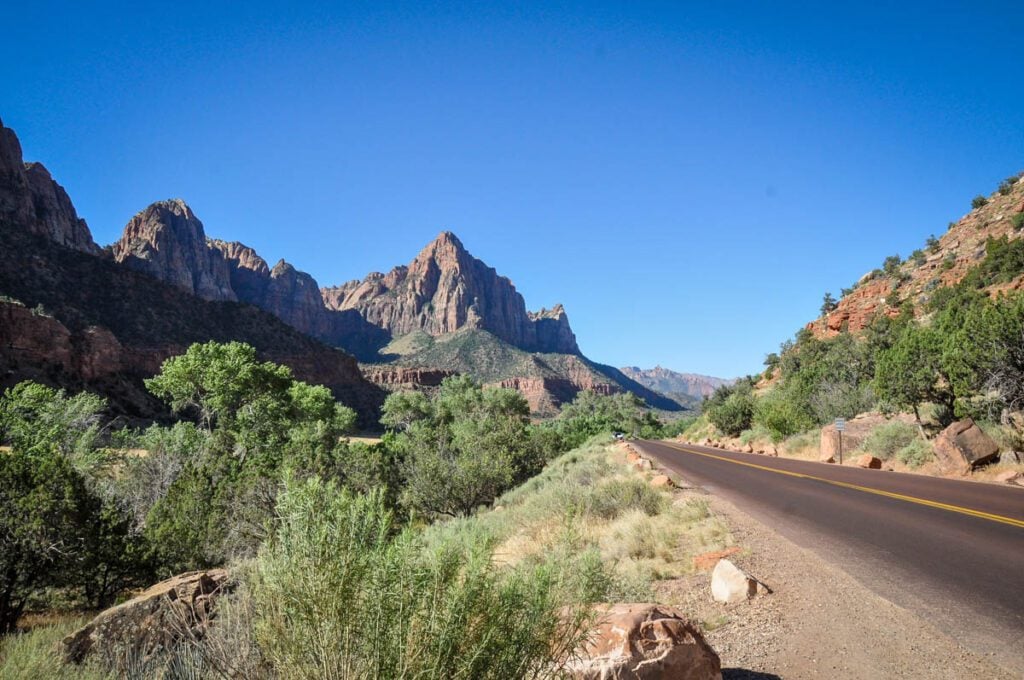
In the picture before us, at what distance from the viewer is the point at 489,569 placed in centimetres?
235

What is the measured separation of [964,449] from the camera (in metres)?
14.3

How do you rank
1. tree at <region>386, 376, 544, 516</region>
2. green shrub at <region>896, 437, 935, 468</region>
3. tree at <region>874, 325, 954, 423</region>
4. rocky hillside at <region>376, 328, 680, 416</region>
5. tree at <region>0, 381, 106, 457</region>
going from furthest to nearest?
rocky hillside at <region>376, 328, 680, 416</region>
tree at <region>0, 381, 106, 457</region>
tree at <region>386, 376, 544, 516</region>
tree at <region>874, 325, 954, 423</region>
green shrub at <region>896, 437, 935, 468</region>

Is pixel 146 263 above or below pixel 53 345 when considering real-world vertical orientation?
above

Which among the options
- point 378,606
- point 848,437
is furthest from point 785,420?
point 378,606

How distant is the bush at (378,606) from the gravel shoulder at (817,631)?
7.71ft

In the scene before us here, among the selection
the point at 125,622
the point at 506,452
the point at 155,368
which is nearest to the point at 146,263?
the point at 155,368

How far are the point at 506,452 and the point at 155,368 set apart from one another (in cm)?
5589

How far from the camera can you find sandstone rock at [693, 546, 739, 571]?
664 centimetres

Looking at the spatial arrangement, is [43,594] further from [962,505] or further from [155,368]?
[155,368]

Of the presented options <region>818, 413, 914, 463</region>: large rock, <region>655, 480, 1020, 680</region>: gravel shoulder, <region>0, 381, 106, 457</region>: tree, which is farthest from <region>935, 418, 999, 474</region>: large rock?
<region>0, 381, 106, 457</region>: tree

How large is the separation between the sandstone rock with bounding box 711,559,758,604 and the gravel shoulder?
9 cm

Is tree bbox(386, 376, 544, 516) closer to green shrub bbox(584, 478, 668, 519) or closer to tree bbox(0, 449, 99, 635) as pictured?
green shrub bbox(584, 478, 668, 519)

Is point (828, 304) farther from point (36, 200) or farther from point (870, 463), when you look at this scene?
point (36, 200)

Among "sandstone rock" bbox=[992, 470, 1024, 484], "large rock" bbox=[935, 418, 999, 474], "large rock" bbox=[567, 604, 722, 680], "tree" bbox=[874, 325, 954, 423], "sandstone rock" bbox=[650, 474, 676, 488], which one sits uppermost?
"tree" bbox=[874, 325, 954, 423]
